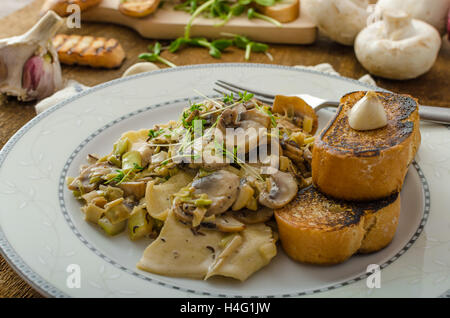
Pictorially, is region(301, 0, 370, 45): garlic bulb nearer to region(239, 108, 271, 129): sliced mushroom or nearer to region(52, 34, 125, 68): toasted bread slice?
region(52, 34, 125, 68): toasted bread slice

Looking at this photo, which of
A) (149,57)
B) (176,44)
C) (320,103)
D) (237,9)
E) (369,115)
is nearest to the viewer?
(369,115)

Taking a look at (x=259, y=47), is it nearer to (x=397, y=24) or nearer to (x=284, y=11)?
(x=284, y=11)

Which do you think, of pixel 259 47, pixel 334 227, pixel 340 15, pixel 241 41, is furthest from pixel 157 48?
pixel 334 227

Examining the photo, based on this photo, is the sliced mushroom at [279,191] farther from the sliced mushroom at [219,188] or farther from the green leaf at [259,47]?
the green leaf at [259,47]

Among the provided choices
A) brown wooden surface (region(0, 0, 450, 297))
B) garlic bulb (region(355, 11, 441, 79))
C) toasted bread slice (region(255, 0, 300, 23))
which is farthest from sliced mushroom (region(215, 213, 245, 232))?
toasted bread slice (region(255, 0, 300, 23))

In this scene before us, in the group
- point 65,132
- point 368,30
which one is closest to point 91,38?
point 65,132

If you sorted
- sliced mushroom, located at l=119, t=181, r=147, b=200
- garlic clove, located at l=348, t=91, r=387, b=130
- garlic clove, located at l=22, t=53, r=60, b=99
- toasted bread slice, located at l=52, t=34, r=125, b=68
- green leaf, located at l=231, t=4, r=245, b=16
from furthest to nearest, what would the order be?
1. green leaf, located at l=231, t=4, r=245, b=16
2. toasted bread slice, located at l=52, t=34, r=125, b=68
3. garlic clove, located at l=22, t=53, r=60, b=99
4. sliced mushroom, located at l=119, t=181, r=147, b=200
5. garlic clove, located at l=348, t=91, r=387, b=130
